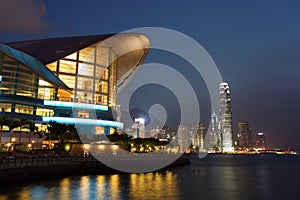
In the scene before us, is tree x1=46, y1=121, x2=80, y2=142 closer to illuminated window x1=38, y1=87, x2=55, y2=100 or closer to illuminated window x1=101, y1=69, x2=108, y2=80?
illuminated window x1=38, y1=87, x2=55, y2=100

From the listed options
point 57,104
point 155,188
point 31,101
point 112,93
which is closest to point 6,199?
point 155,188

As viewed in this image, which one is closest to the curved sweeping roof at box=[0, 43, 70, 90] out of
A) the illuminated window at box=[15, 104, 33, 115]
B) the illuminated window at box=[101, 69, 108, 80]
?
the illuminated window at box=[15, 104, 33, 115]

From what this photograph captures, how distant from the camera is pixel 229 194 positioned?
3412 centimetres

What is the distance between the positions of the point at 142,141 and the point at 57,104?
23.8 m

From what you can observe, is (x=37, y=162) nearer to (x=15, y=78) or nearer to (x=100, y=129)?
(x=15, y=78)

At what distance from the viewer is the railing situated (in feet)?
101

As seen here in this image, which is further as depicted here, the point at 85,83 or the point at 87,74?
the point at 87,74

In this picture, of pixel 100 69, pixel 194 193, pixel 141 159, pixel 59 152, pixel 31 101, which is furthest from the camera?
pixel 100 69

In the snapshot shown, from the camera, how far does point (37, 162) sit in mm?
36531

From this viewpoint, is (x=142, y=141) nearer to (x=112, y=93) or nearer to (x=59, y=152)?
(x=112, y=93)

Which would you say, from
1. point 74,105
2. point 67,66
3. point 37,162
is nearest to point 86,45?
point 67,66

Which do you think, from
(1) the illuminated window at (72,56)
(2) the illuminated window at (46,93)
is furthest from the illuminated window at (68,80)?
(2) the illuminated window at (46,93)

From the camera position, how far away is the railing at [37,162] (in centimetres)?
3090

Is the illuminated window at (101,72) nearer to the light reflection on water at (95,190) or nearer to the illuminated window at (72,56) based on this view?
the illuminated window at (72,56)
